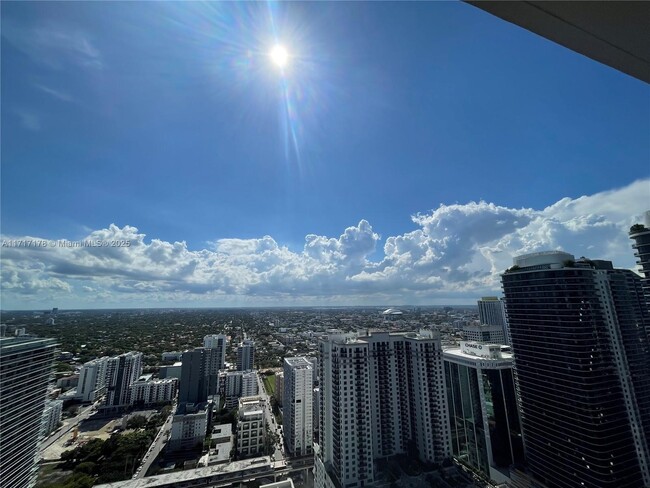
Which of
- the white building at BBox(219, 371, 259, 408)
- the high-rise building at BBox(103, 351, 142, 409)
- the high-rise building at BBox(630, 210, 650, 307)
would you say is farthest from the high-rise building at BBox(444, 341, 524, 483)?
the high-rise building at BBox(103, 351, 142, 409)

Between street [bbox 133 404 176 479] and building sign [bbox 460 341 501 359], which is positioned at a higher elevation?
building sign [bbox 460 341 501 359]

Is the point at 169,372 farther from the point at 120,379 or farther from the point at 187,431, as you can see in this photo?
the point at 187,431

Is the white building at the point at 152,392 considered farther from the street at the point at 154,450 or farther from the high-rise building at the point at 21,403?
the high-rise building at the point at 21,403

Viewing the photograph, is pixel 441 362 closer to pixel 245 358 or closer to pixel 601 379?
pixel 601 379

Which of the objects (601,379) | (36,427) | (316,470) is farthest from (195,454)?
(601,379)

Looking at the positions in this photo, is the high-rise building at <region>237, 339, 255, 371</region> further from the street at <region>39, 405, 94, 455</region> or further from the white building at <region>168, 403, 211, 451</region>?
the street at <region>39, 405, 94, 455</region>

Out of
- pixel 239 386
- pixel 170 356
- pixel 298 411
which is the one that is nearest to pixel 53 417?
pixel 239 386
